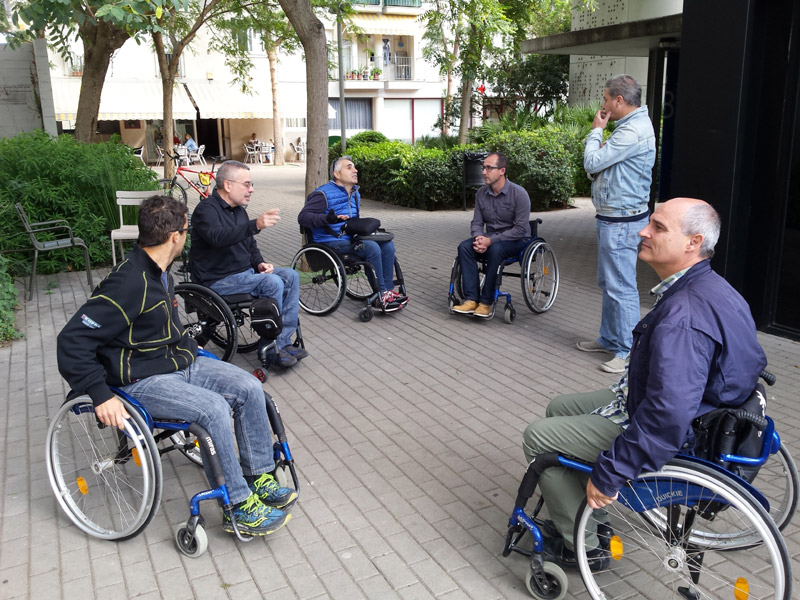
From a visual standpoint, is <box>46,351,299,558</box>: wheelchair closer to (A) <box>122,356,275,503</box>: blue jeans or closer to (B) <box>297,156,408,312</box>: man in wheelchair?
(A) <box>122,356,275,503</box>: blue jeans

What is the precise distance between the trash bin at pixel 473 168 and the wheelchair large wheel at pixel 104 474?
10.2 m

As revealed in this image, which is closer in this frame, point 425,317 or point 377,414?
point 377,414

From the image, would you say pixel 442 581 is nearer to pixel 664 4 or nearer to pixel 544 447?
pixel 544 447

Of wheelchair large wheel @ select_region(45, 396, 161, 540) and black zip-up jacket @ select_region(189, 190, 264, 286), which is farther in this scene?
black zip-up jacket @ select_region(189, 190, 264, 286)

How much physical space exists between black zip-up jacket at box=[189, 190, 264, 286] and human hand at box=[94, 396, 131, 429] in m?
2.20

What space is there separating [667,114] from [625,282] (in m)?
4.99

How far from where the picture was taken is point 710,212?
2607 millimetres

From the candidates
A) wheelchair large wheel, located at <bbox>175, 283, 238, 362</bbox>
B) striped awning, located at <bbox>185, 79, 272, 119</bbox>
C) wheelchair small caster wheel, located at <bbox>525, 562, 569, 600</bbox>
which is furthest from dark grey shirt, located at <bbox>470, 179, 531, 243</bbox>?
striped awning, located at <bbox>185, 79, 272, 119</bbox>

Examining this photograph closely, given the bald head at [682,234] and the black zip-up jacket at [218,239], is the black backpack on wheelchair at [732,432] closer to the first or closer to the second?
the bald head at [682,234]

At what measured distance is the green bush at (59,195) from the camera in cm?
858

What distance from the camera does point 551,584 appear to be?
2.81 meters

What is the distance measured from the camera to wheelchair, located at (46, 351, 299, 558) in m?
3.03

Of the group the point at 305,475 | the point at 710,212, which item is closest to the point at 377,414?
the point at 305,475

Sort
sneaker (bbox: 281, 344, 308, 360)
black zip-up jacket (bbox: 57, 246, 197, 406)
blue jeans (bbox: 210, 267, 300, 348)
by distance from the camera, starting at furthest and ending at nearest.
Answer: sneaker (bbox: 281, 344, 308, 360)
blue jeans (bbox: 210, 267, 300, 348)
black zip-up jacket (bbox: 57, 246, 197, 406)
